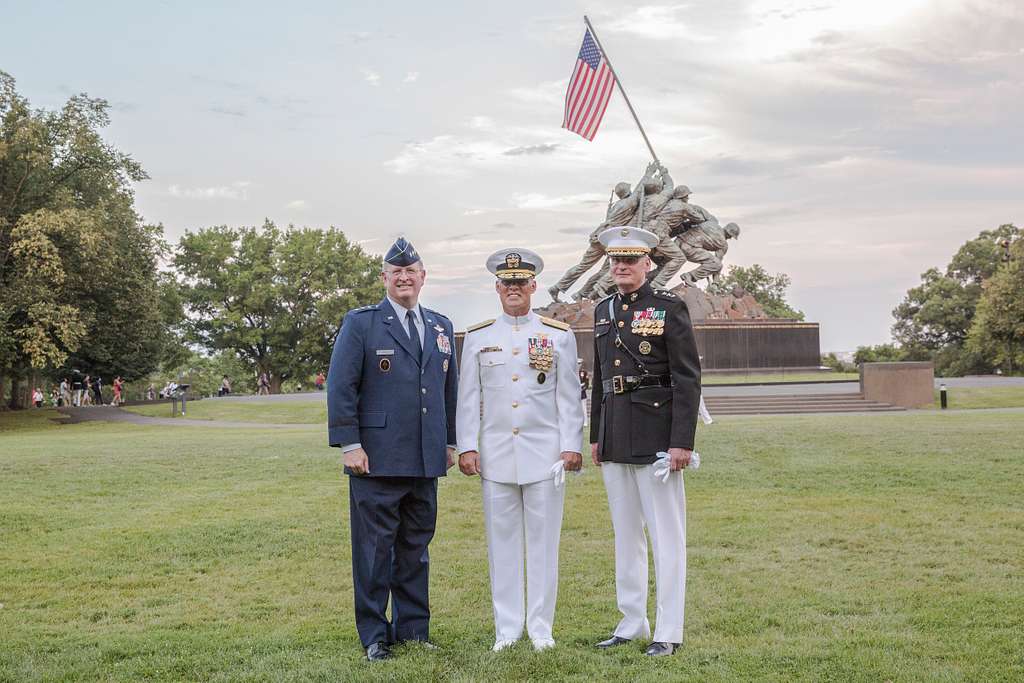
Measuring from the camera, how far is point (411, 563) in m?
5.33

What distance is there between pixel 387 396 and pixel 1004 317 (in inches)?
1787

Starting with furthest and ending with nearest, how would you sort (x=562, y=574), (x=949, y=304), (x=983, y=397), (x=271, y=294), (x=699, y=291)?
(x=949, y=304), (x=271, y=294), (x=699, y=291), (x=983, y=397), (x=562, y=574)

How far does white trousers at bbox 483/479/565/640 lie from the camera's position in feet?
17.0

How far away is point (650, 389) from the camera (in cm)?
A: 518

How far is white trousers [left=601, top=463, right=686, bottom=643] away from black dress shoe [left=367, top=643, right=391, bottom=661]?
1.24 meters

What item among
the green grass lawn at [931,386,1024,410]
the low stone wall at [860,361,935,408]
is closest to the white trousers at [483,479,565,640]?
the low stone wall at [860,361,935,408]

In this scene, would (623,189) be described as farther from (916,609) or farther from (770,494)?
(916,609)

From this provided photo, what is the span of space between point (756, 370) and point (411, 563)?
2902 centimetres

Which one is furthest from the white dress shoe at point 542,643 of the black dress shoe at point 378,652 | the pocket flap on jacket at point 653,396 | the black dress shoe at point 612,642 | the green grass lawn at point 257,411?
the green grass lawn at point 257,411

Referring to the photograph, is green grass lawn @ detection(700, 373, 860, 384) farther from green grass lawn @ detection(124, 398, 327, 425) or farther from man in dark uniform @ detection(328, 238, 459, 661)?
man in dark uniform @ detection(328, 238, 459, 661)

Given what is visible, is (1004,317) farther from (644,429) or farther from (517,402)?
(517,402)

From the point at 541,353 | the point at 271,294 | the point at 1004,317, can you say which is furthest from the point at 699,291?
the point at 541,353

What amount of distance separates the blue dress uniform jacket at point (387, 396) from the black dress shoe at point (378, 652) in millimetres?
891

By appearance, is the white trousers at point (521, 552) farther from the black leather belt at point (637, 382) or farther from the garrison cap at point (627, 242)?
the garrison cap at point (627, 242)
